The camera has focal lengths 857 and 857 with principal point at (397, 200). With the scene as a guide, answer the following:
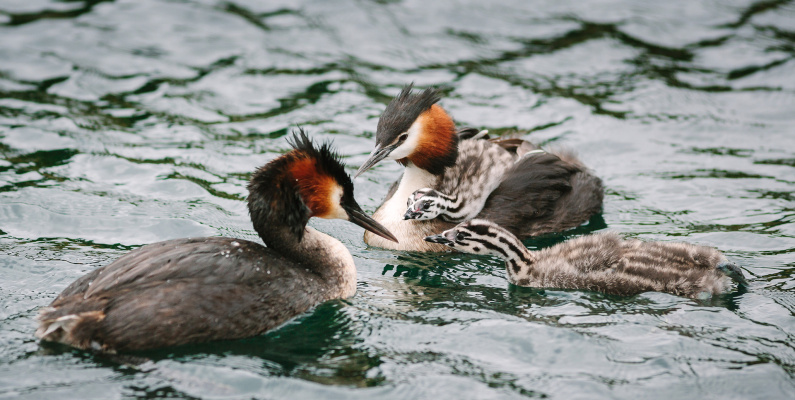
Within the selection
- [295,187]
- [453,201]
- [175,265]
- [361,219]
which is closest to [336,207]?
[361,219]

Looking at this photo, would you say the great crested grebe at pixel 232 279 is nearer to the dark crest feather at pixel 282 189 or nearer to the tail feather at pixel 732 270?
the dark crest feather at pixel 282 189

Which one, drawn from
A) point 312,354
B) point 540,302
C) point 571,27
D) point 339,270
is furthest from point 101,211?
point 571,27

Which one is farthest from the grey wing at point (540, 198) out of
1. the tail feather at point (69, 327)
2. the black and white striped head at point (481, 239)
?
the tail feather at point (69, 327)

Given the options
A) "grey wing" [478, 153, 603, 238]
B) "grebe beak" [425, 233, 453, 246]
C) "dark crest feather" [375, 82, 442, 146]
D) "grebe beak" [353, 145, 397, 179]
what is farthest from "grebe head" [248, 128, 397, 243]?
"grey wing" [478, 153, 603, 238]

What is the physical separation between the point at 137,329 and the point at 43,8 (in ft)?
26.9

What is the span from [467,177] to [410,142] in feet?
1.95

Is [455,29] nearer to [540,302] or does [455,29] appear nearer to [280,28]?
[280,28]

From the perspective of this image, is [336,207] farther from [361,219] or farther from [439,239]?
[439,239]

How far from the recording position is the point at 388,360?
4.96 meters

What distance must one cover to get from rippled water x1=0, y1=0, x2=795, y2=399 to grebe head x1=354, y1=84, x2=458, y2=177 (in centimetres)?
79

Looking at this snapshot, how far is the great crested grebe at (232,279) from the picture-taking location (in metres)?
4.77

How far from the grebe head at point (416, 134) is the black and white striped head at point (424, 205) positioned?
33cm

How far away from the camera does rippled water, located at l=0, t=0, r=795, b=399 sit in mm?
4824

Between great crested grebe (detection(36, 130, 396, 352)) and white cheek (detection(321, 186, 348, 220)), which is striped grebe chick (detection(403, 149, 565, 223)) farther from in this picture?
white cheek (detection(321, 186, 348, 220))
